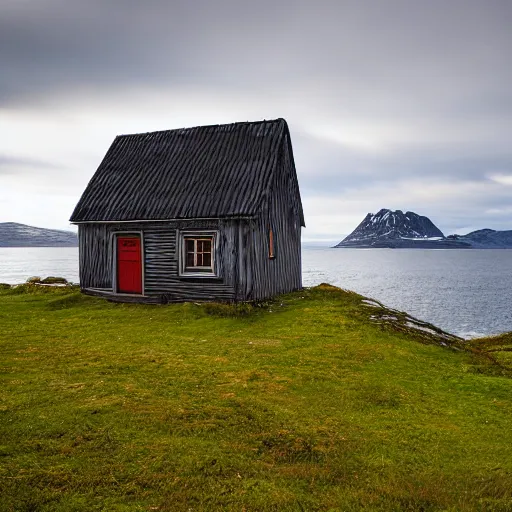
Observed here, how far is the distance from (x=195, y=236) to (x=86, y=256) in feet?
23.5

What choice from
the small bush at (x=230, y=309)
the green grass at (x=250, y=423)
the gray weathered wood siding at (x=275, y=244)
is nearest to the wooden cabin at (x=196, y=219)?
the gray weathered wood siding at (x=275, y=244)

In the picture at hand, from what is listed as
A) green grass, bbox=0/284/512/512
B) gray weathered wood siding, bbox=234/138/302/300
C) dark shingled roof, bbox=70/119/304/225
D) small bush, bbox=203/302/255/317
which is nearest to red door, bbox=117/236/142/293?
dark shingled roof, bbox=70/119/304/225

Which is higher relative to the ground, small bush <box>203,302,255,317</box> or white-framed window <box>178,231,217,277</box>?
white-framed window <box>178,231,217,277</box>

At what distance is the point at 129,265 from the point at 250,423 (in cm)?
1750

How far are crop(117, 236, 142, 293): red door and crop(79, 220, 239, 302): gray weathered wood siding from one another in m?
0.42

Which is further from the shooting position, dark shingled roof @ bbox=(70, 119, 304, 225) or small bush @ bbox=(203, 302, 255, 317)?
dark shingled roof @ bbox=(70, 119, 304, 225)

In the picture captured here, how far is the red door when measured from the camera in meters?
24.5

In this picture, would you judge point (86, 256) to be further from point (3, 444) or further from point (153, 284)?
point (3, 444)

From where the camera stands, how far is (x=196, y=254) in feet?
75.9

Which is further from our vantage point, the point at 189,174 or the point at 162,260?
the point at 189,174

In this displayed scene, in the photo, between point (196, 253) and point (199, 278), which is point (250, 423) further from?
point (196, 253)

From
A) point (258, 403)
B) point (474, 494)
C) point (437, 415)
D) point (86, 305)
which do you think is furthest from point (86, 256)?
point (474, 494)

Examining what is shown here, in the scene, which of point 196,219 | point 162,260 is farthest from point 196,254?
point 162,260

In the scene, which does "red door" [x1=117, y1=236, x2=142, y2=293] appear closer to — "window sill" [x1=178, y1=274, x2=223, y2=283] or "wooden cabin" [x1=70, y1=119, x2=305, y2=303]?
"wooden cabin" [x1=70, y1=119, x2=305, y2=303]
